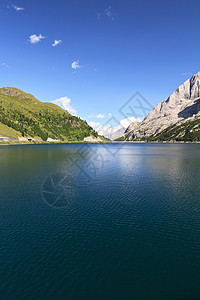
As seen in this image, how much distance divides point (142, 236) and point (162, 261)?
5866 mm

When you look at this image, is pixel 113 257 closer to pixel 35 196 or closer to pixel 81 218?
pixel 81 218

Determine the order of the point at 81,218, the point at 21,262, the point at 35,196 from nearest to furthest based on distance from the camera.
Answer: the point at 21,262 → the point at 81,218 → the point at 35,196

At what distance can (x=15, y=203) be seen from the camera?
139 feet

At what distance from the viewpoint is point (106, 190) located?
2073 inches

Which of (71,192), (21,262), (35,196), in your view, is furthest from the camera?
(71,192)

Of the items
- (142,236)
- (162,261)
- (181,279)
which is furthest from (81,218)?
(181,279)

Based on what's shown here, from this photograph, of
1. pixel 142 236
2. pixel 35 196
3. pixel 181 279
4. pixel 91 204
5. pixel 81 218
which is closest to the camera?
pixel 181 279

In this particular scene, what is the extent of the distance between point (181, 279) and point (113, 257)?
25.8ft

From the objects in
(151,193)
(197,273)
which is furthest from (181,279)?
(151,193)

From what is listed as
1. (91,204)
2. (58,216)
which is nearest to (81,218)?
(58,216)

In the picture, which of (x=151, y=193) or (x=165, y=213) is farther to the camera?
(x=151, y=193)

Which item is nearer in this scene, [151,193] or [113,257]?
[113,257]

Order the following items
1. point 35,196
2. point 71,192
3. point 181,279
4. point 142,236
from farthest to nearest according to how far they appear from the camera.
Answer: point 71,192, point 35,196, point 142,236, point 181,279

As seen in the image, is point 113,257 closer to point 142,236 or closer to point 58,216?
point 142,236
